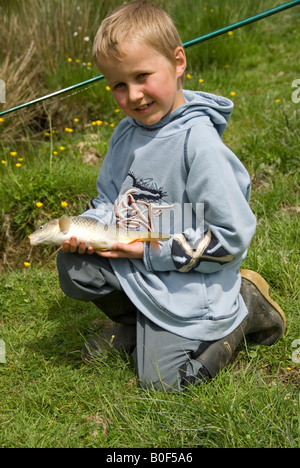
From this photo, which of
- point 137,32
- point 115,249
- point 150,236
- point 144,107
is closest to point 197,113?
point 144,107

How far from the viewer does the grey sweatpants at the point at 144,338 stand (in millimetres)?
2395

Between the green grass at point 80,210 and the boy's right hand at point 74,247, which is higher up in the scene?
the boy's right hand at point 74,247

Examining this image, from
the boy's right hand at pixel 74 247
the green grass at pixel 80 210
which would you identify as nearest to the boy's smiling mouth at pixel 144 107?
the boy's right hand at pixel 74 247

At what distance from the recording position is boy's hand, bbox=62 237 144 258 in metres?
2.40

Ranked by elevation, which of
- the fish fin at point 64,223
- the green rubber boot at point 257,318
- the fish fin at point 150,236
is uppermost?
the fish fin at point 64,223

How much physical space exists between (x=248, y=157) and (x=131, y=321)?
5.96 feet

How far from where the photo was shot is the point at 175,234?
2389mm

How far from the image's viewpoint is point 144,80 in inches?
92.4

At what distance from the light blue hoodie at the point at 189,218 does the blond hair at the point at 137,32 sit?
0.27 m

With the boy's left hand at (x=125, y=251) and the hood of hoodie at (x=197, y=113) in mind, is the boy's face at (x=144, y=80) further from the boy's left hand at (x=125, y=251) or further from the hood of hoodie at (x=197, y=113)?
the boy's left hand at (x=125, y=251)

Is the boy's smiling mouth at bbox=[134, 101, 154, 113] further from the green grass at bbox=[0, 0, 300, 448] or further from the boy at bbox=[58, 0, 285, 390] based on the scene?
the green grass at bbox=[0, 0, 300, 448]

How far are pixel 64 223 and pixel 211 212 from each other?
587mm

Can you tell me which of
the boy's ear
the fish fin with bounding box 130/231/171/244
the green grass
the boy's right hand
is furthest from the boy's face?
the green grass
